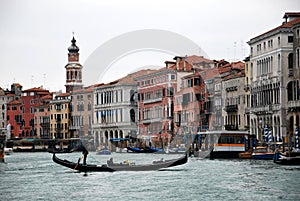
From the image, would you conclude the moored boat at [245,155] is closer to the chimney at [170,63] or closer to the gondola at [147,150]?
the gondola at [147,150]

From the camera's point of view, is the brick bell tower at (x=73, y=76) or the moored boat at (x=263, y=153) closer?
the moored boat at (x=263, y=153)

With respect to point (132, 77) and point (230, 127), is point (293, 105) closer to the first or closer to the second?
point (230, 127)

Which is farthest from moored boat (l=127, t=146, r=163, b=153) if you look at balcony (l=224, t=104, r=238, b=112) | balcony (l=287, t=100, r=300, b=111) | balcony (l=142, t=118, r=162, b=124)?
balcony (l=287, t=100, r=300, b=111)

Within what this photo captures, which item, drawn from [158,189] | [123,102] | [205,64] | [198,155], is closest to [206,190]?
[158,189]

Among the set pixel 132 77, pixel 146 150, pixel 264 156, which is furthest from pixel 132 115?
pixel 264 156

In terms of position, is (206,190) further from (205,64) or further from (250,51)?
(205,64)

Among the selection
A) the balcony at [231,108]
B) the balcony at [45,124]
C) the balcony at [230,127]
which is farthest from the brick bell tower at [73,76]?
the balcony at [230,127]

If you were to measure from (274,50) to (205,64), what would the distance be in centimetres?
1770

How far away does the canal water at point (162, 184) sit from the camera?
76.8 feet

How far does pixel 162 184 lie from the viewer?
1055 inches

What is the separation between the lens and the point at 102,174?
3167cm

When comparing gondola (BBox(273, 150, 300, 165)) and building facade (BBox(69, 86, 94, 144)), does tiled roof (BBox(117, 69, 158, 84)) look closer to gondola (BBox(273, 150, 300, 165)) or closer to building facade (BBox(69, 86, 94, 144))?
building facade (BBox(69, 86, 94, 144))

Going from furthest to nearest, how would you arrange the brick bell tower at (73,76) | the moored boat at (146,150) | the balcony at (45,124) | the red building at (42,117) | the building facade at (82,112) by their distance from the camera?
the red building at (42,117), the balcony at (45,124), the brick bell tower at (73,76), the building facade at (82,112), the moored boat at (146,150)

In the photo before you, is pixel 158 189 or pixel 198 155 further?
pixel 198 155
